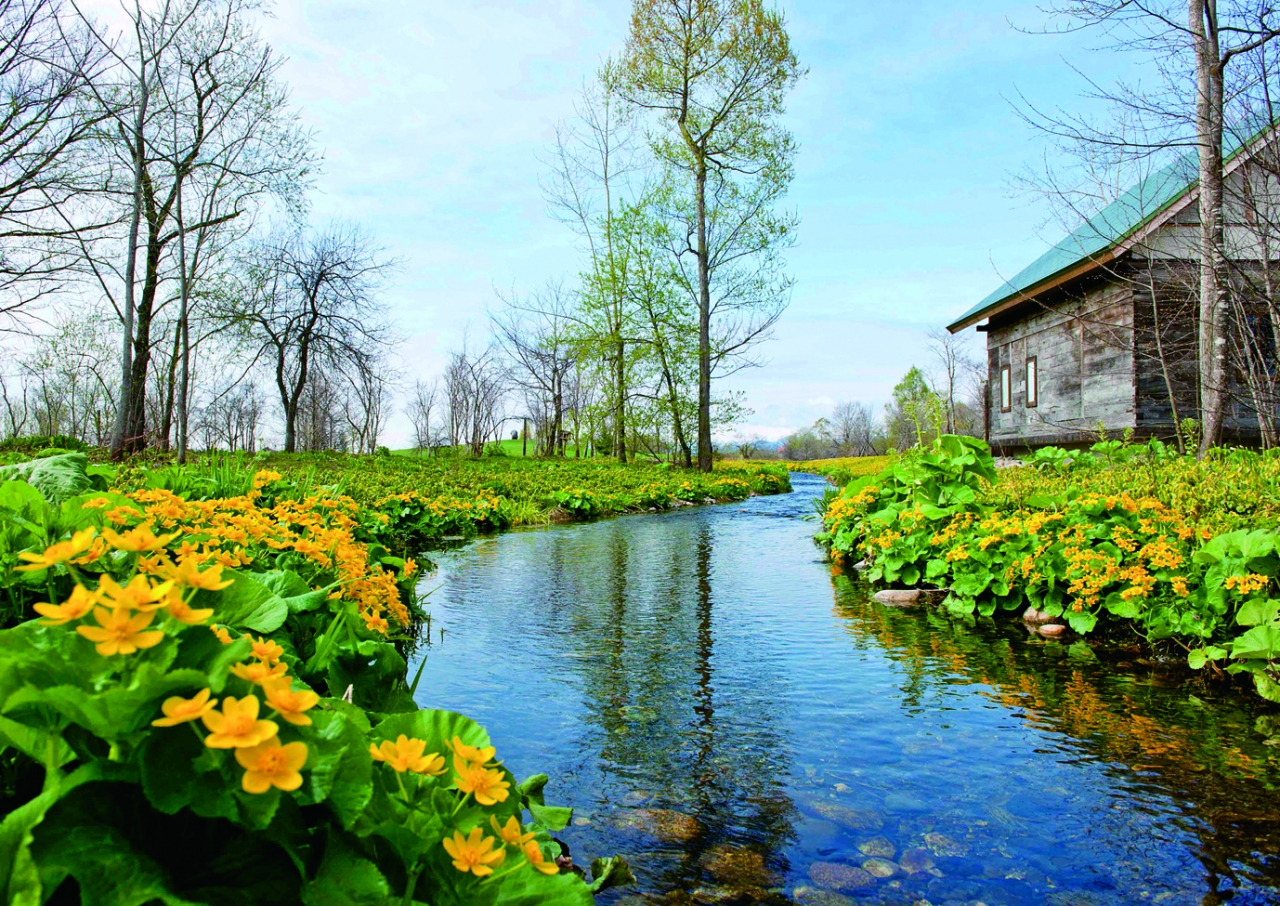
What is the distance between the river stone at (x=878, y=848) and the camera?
204 cm

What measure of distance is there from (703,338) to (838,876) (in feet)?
58.2

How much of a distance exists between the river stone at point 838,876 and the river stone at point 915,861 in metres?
0.11

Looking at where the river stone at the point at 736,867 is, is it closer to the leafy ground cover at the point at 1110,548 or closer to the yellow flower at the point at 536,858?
the yellow flower at the point at 536,858

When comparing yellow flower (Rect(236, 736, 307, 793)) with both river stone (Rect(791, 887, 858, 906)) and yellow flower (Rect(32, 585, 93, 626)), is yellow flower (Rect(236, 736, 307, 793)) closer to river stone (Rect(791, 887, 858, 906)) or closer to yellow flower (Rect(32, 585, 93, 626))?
yellow flower (Rect(32, 585, 93, 626))

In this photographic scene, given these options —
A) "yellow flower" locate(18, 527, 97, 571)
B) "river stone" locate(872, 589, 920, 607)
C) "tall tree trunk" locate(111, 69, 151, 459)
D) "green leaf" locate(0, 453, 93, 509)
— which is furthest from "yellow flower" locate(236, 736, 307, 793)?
"tall tree trunk" locate(111, 69, 151, 459)

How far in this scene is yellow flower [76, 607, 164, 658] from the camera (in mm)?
788

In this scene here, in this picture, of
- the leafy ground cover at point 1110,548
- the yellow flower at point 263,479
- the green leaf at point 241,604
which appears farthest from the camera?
the yellow flower at point 263,479

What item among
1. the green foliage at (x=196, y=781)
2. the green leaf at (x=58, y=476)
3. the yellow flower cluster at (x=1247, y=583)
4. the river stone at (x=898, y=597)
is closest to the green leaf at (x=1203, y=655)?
the yellow flower cluster at (x=1247, y=583)

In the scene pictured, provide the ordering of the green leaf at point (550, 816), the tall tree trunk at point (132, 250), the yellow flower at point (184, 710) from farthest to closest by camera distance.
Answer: the tall tree trunk at point (132, 250), the green leaf at point (550, 816), the yellow flower at point (184, 710)

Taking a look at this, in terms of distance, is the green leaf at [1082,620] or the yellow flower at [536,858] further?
the green leaf at [1082,620]

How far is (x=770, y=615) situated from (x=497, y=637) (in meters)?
1.75

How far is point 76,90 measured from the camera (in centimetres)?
1081

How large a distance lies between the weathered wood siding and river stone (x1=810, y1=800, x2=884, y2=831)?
33.1 ft

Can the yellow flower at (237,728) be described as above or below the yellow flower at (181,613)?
below
